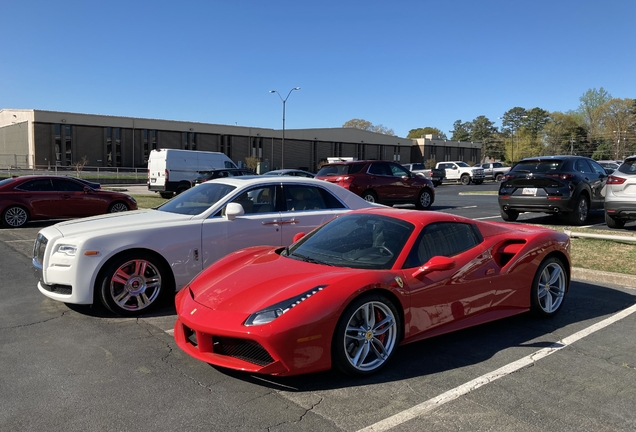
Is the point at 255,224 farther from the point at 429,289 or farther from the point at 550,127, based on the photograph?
the point at 550,127

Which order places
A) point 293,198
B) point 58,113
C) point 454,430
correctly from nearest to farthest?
point 454,430, point 293,198, point 58,113

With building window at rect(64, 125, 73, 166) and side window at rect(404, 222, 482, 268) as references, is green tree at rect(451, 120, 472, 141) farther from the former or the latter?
side window at rect(404, 222, 482, 268)

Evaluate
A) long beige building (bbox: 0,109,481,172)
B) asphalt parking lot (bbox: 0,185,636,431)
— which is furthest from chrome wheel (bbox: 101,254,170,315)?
long beige building (bbox: 0,109,481,172)

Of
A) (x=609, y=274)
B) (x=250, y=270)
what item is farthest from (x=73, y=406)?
(x=609, y=274)

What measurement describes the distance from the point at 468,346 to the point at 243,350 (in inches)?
83.7

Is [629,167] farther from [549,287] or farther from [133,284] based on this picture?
[133,284]

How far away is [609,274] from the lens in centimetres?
712

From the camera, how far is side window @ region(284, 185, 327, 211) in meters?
6.89

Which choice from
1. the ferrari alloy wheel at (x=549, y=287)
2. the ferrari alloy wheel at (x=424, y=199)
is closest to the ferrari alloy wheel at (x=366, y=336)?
the ferrari alloy wheel at (x=549, y=287)

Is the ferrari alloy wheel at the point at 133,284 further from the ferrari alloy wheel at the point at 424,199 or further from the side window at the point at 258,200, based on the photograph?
the ferrari alloy wheel at the point at 424,199

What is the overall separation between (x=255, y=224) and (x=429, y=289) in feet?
9.14

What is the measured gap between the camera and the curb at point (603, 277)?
272 inches

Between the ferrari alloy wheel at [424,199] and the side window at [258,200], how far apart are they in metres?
11.6

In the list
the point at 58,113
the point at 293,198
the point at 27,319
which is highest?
the point at 58,113
